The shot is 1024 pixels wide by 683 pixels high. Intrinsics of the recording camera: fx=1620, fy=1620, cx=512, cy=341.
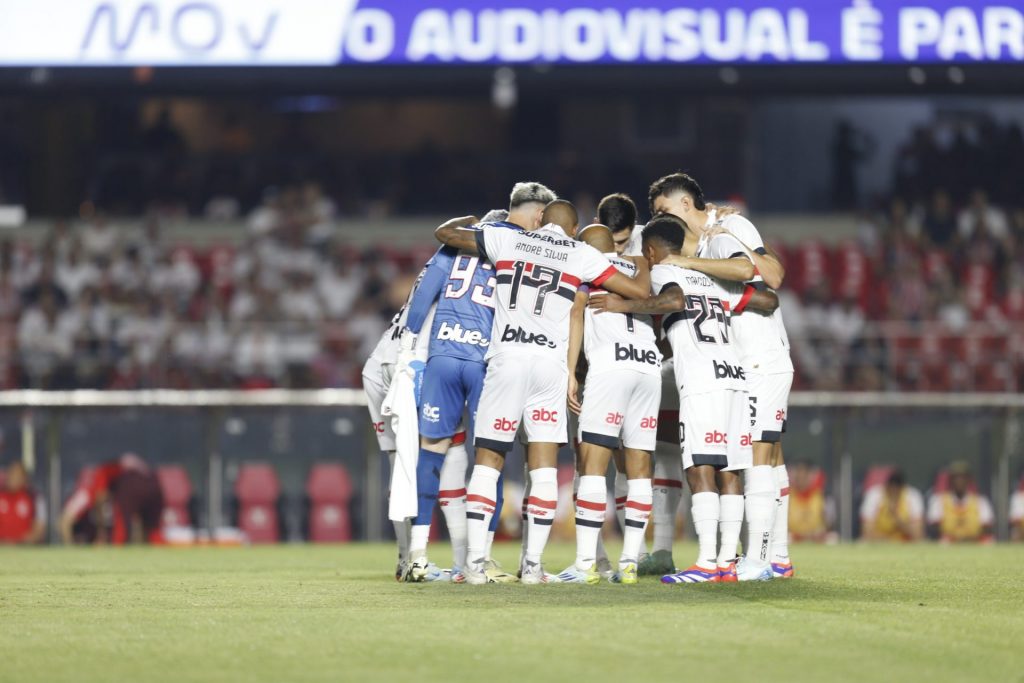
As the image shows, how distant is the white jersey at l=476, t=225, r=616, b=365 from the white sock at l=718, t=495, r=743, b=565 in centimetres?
118

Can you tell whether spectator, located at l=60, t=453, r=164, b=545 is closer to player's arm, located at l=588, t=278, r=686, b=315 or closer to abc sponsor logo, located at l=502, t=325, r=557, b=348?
abc sponsor logo, located at l=502, t=325, r=557, b=348

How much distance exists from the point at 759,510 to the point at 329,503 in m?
10.5

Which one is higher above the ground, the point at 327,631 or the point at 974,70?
the point at 974,70

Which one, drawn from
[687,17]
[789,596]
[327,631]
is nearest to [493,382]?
[789,596]

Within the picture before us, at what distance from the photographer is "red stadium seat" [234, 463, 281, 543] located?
61.0 feet

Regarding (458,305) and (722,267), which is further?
(458,305)

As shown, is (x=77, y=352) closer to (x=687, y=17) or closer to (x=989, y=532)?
(x=687, y=17)

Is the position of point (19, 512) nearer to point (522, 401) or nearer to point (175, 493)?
point (175, 493)

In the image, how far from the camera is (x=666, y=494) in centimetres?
966

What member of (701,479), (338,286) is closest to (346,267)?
(338,286)

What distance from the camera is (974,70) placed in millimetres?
17547

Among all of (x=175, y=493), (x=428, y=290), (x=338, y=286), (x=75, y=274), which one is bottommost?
(x=175, y=493)

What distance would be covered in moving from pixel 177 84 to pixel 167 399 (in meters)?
3.57

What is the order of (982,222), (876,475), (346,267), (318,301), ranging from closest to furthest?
(876,475) < (318,301) < (346,267) < (982,222)
